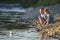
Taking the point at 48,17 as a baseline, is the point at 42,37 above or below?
below

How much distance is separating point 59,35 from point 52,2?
1000 inches

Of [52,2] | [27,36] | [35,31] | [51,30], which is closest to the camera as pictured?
[51,30]

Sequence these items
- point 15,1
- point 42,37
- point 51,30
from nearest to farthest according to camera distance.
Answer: point 42,37, point 51,30, point 15,1

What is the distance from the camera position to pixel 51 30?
1617 cm

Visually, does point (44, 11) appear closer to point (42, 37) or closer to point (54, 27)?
point (42, 37)

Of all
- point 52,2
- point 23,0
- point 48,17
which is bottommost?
point 48,17

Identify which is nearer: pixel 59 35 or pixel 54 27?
pixel 59 35

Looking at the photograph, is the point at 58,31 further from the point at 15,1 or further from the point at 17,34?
the point at 15,1

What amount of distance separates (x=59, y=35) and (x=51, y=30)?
1388 mm

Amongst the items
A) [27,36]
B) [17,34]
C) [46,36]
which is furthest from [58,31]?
[17,34]

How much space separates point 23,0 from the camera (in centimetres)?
5366

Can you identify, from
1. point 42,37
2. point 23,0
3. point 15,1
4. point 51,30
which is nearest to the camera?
point 42,37

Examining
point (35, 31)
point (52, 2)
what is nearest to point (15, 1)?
point (52, 2)

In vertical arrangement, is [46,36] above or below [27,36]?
below
